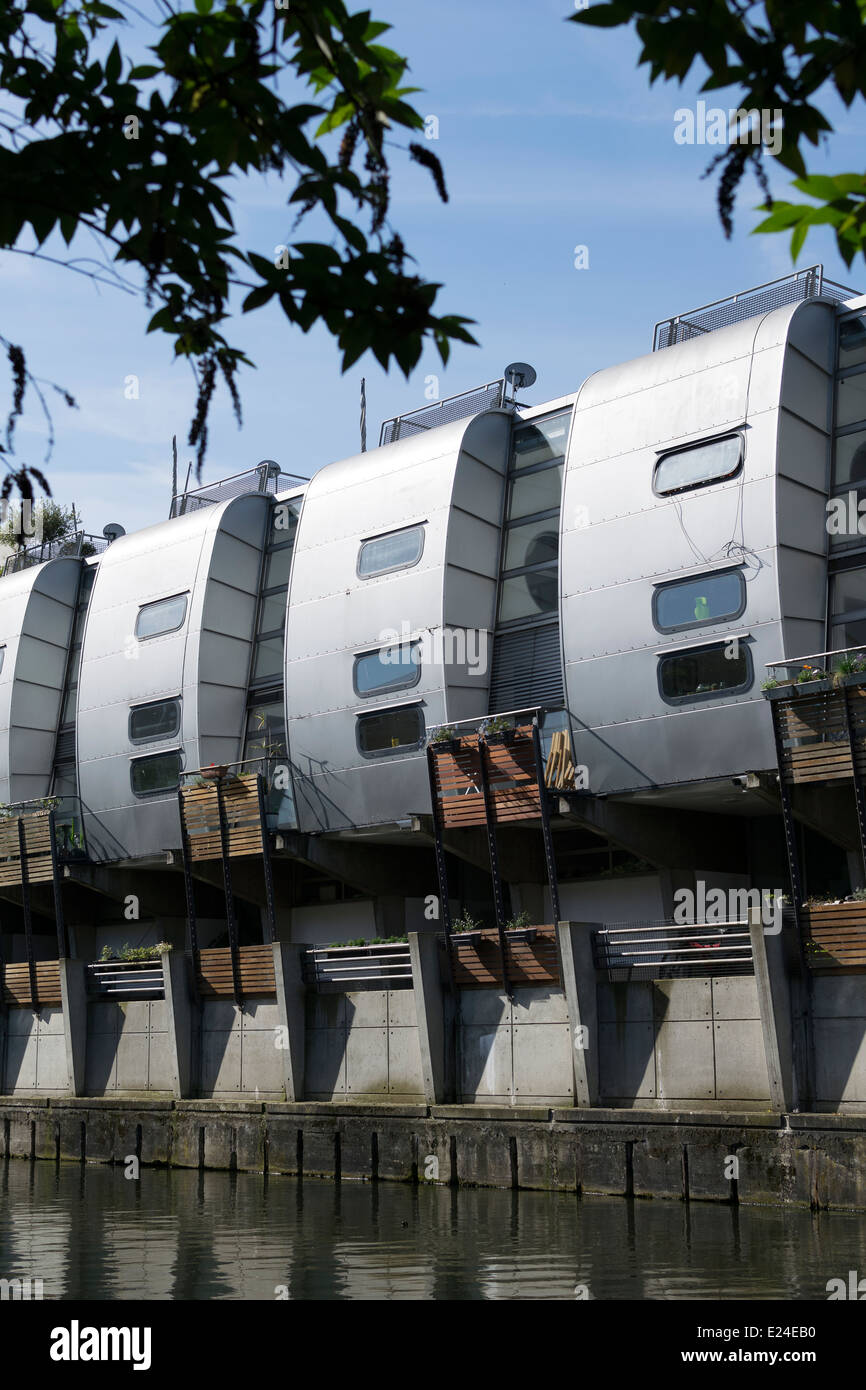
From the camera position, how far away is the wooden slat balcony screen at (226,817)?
30594 millimetres

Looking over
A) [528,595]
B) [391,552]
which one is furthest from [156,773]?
[528,595]

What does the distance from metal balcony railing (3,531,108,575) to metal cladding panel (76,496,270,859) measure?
194 inches

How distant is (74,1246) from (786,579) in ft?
46.7

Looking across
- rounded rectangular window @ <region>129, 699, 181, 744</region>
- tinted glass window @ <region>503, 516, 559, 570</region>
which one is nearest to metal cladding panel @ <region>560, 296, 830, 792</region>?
tinted glass window @ <region>503, 516, 559, 570</region>

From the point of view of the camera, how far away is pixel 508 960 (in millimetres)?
24469

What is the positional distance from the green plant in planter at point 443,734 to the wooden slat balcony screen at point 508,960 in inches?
139

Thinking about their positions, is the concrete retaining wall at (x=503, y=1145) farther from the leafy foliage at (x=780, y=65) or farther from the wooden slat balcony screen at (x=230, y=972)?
the leafy foliage at (x=780, y=65)

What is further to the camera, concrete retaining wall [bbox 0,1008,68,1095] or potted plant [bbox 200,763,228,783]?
concrete retaining wall [bbox 0,1008,68,1095]

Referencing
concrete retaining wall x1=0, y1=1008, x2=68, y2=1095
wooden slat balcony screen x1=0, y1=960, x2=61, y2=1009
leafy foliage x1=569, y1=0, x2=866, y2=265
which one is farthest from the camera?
wooden slat balcony screen x1=0, y1=960, x2=61, y2=1009

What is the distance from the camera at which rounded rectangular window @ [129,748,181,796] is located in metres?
33.8

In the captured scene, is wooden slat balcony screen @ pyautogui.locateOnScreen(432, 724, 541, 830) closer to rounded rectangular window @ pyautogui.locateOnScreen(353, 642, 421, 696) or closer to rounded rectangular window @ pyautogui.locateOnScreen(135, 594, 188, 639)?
rounded rectangular window @ pyautogui.locateOnScreen(353, 642, 421, 696)

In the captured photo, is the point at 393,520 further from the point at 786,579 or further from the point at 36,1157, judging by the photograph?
the point at 36,1157

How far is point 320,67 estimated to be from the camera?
577cm

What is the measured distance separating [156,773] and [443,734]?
1014 centimetres
